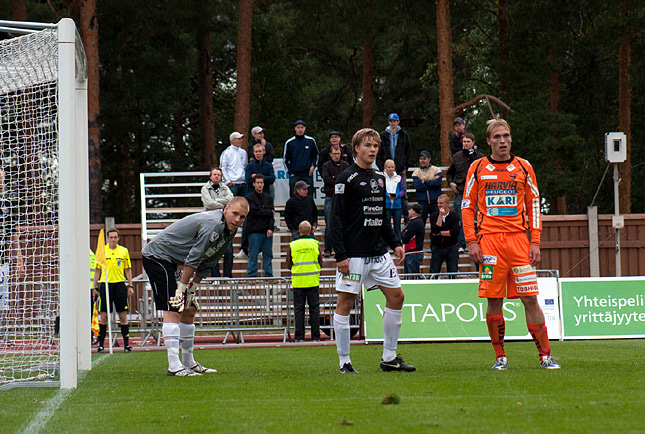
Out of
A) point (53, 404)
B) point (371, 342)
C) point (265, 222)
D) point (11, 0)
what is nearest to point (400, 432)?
point (53, 404)

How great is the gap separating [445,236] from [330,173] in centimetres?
268

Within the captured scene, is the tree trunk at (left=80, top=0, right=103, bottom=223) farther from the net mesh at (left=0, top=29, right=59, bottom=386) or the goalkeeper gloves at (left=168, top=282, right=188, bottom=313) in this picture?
the goalkeeper gloves at (left=168, top=282, right=188, bottom=313)

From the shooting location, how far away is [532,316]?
868 cm

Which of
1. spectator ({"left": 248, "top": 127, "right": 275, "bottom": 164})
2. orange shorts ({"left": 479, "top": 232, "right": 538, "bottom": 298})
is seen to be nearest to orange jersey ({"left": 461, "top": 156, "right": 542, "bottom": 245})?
orange shorts ({"left": 479, "top": 232, "right": 538, "bottom": 298})

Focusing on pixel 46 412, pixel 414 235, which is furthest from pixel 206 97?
pixel 46 412

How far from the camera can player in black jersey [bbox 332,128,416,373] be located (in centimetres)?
854

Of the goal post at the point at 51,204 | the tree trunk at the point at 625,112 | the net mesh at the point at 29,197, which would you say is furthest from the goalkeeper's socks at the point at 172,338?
the tree trunk at the point at 625,112

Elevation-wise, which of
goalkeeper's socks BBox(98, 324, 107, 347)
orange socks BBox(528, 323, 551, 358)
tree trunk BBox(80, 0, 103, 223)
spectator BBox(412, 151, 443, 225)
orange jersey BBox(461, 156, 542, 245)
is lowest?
goalkeeper's socks BBox(98, 324, 107, 347)

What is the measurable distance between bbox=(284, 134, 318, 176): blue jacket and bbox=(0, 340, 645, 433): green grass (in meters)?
9.33

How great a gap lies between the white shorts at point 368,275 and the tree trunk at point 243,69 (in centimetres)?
2000

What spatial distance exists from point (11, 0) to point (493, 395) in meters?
27.5

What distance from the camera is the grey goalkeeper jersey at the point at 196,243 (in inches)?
332

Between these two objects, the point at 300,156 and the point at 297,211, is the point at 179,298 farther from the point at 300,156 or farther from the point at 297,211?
the point at 300,156

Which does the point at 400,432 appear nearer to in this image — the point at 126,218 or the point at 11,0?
the point at 11,0
